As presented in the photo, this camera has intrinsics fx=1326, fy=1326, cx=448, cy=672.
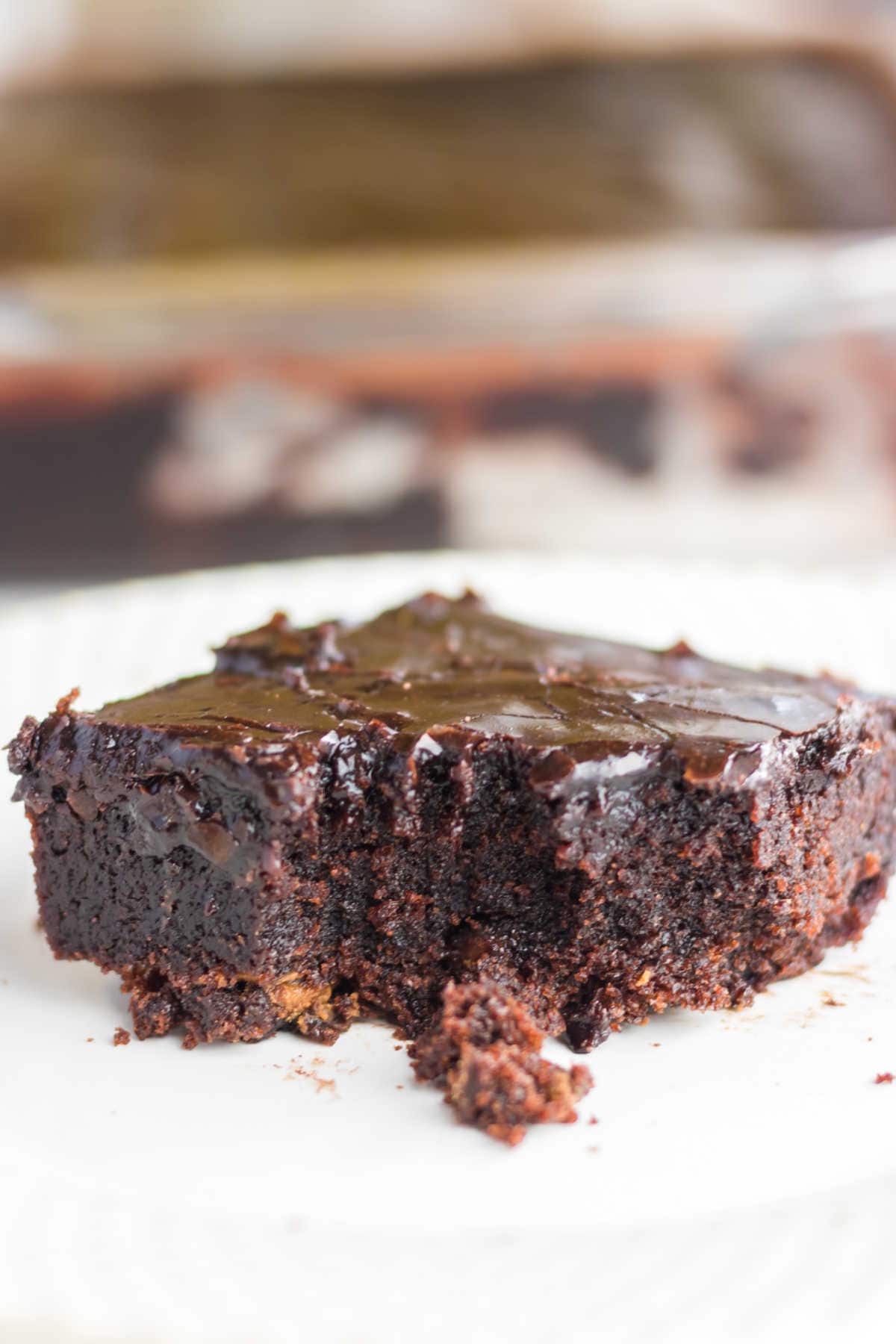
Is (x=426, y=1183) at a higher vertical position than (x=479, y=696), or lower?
lower

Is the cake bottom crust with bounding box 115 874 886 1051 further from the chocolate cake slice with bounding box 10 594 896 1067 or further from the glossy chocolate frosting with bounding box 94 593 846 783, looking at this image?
the glossy chocolate frosting with bounding box 94 593 846 783

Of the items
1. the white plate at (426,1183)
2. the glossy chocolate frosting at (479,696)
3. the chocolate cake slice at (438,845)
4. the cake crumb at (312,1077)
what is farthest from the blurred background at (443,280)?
the cake crumb at (312,1077)

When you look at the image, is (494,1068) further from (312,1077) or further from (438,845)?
(438,845)

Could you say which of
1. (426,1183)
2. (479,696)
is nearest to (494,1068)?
(426,1183)

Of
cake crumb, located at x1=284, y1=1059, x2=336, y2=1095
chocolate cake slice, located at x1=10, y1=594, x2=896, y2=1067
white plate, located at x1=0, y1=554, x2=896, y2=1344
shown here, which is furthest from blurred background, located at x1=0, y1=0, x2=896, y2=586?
cake crumb, located at x1=284, y1=1059, x2=336, y2=1095

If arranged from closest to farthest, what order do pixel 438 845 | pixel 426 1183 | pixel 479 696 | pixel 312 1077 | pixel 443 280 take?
1. pixel 426 1183
2. pixel 312 1077
3. pixel 438 845
4. pixel 479 696
5. pixel 443 280

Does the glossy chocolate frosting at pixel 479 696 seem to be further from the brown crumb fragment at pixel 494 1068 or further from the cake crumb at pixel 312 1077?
the cake crumb at pixel 312 1077

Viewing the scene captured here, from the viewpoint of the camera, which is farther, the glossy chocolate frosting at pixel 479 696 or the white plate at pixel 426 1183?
the glossy chocolate frosting at pixel 479 696
